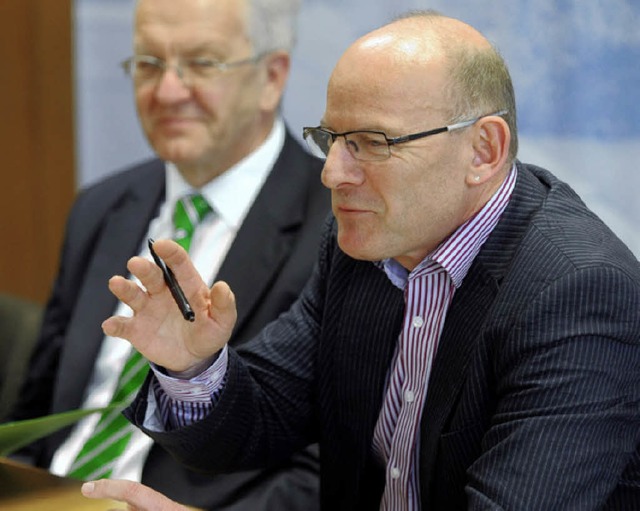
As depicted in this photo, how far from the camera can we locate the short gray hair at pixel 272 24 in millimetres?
2584

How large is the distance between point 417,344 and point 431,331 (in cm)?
4

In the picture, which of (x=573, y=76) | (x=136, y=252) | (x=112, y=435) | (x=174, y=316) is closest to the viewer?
(x=174, y=316)

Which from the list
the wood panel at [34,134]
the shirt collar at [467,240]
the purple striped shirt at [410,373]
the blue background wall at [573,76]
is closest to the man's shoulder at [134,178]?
the blue background wall at [573,76]

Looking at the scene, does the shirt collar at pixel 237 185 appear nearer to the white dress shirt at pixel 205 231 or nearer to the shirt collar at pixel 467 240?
the white dress shirt at pixel 205 231

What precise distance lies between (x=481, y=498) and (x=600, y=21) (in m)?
1.63

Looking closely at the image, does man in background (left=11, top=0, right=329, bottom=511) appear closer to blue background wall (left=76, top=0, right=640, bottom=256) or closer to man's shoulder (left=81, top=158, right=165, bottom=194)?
man's shoulder (left=81, top=158, right=165, bottom=194)

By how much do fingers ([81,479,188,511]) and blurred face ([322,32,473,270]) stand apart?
52 centimetres

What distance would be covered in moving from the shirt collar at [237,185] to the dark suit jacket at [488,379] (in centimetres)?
54

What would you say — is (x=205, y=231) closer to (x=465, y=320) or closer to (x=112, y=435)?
(x=112, y=435)

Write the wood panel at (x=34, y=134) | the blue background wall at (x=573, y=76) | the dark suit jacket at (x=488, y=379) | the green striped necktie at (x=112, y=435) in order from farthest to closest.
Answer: the wood panel at (x=34, y=134), the blue background wall at (x=573, y=76), the green striped necktie at (x=112, y=435), the dark suit jacket at (x=488, y=379)

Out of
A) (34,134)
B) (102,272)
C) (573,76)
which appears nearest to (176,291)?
(102,272)

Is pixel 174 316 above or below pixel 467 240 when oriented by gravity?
below

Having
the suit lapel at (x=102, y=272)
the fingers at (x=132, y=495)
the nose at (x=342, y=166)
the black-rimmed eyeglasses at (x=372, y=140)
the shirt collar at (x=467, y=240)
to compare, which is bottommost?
the suit lapel at (x=102, y=272)

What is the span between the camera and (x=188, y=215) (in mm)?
2576
